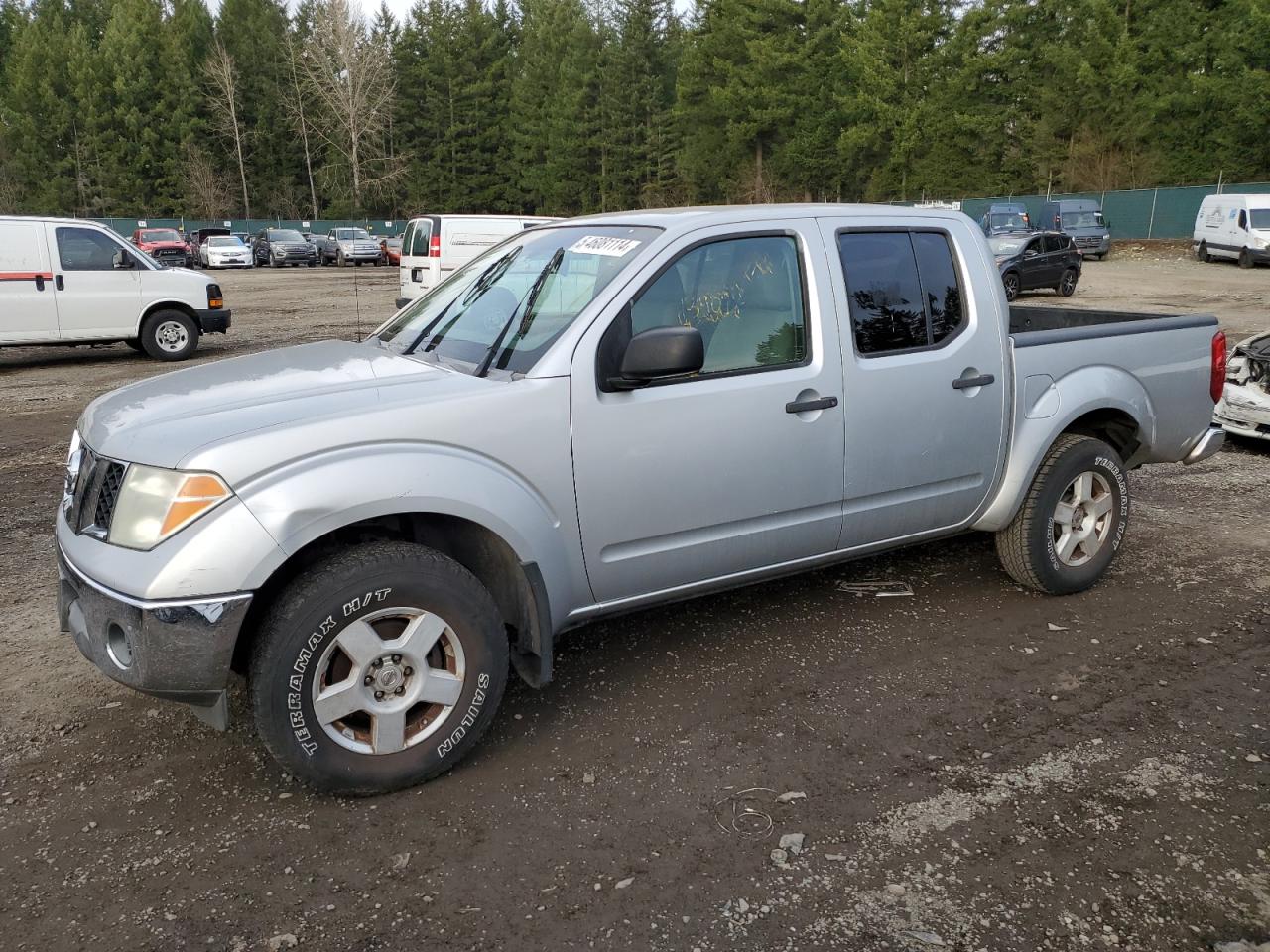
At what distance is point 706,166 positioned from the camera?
2611 inches

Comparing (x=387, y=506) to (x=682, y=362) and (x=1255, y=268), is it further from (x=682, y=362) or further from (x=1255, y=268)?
(x=1255, y=268)

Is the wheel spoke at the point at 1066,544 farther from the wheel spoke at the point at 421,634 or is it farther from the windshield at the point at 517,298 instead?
the wheel spoke at the point at 421,634

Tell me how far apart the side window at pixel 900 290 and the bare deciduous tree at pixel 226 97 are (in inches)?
3023

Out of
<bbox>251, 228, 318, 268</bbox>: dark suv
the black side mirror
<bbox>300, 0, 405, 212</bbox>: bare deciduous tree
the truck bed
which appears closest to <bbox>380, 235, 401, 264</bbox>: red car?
<bbox>251, 228, 318, 268</bbox>: dark suv

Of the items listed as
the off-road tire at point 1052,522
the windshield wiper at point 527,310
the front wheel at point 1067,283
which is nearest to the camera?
the windshield wiper at point 527,310

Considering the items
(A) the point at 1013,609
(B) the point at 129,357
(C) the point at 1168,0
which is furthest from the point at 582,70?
(A) the point at 1013,609

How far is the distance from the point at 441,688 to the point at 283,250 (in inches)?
1801

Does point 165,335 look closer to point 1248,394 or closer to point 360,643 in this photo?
point 360,643

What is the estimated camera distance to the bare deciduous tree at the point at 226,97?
71.4 m

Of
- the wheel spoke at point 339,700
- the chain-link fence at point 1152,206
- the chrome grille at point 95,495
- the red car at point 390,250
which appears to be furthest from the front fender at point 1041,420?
the red car at point 390,250

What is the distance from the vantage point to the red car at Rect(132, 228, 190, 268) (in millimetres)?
38531

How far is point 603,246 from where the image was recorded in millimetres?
3896

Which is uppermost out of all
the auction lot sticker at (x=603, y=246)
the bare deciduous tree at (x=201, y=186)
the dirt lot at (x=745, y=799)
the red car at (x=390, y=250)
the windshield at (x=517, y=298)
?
the bare deciduous tree at (x=201, y=186)

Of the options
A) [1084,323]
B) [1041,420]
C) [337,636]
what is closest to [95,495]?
[337,636]
